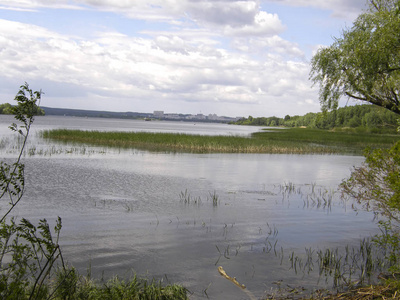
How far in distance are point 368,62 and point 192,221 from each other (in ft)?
31.3

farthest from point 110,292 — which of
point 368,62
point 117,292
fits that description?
point 368,62

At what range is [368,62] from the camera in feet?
53.6

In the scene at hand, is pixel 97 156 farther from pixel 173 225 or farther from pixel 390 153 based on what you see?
pixel 390 153

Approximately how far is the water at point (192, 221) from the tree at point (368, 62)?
5040 mm

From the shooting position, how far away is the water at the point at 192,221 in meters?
9.45

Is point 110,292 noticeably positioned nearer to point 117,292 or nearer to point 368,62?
point 117,292

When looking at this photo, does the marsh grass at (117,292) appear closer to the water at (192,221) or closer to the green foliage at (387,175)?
the water at (192,221)

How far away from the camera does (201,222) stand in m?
13.9

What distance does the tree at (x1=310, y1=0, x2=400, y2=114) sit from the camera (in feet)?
50.8

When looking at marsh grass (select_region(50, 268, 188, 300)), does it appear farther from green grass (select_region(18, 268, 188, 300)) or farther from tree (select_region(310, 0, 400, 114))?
tree (select_region(310, 0, 400, 114))

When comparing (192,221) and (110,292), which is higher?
(110,292)

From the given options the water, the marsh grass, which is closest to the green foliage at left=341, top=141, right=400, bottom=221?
the water

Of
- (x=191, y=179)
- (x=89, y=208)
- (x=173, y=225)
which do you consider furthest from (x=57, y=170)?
(x=173, y=225)

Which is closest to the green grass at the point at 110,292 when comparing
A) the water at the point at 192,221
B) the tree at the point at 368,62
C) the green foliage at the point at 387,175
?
the water at the point at 192,221
